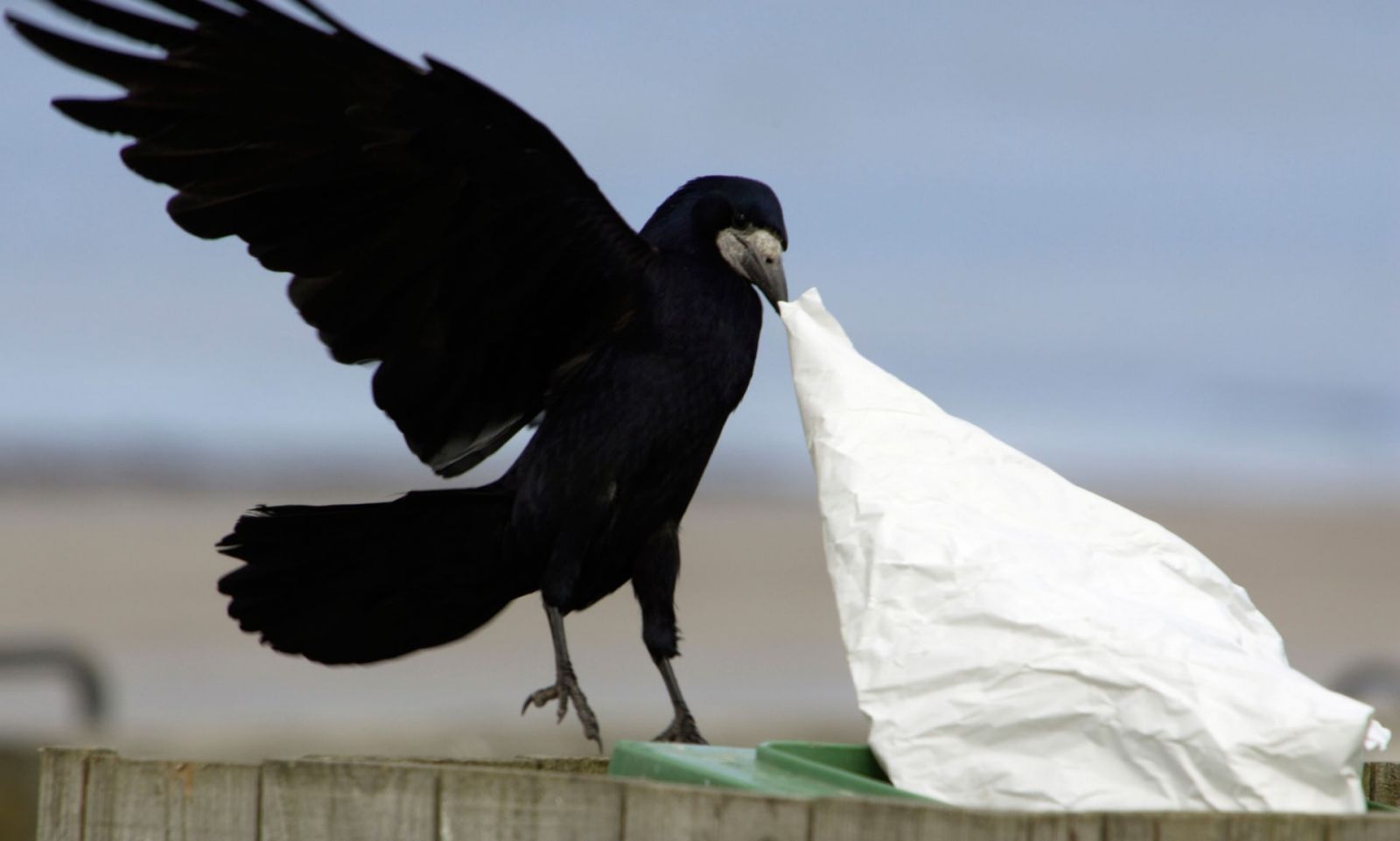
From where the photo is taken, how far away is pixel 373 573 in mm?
4570

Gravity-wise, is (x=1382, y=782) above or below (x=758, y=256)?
below

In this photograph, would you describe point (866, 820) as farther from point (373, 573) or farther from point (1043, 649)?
point (373, 573)

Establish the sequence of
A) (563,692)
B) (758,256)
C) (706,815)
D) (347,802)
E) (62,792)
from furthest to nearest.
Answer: (758,256) → (563,692) → (62,792) → (347,802) → (706,815)

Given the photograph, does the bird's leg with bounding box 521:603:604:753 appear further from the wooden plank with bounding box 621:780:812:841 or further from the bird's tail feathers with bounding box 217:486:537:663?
the wooden plank with bounding box 621:780:812:841

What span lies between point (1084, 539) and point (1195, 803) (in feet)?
1.64

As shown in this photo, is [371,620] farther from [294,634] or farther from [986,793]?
[986,793]

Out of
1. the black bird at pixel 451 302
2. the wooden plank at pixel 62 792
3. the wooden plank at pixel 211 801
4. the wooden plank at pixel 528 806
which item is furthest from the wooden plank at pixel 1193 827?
the black bird at pixel 451 302

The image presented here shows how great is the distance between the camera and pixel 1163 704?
256 centimetres

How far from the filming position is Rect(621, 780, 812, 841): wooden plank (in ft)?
7.73

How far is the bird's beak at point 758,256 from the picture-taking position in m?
4.47

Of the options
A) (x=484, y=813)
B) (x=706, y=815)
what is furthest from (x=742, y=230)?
(x=706, y=815)

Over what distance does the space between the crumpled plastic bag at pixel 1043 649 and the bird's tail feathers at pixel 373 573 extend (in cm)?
168

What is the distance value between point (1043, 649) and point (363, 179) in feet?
6.85

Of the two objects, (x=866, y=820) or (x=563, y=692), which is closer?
(x=866, y=820)
